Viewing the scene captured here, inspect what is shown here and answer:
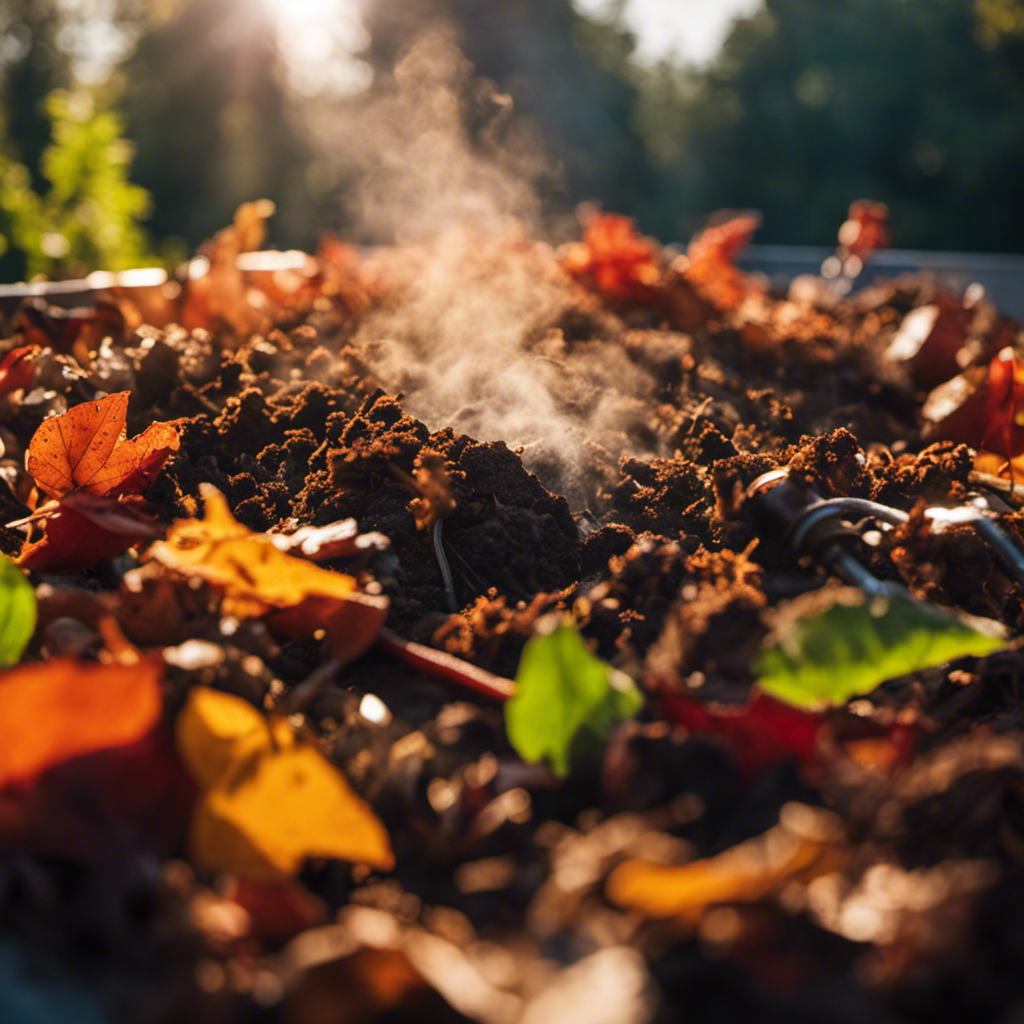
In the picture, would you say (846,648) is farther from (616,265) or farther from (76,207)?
(76,207)

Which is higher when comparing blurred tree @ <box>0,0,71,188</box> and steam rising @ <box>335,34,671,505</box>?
blurred tree @ <box>0,0,71,188</box>

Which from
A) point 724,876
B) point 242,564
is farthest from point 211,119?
point 724,876

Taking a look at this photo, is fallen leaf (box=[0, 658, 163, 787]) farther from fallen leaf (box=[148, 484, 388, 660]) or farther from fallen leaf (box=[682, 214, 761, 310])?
fallen leaf (box=[682, 214, 761, 310])

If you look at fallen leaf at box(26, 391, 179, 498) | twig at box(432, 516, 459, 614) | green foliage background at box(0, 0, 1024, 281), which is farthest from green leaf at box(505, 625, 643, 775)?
green foliage background at box(0, 0, 1024, 281)

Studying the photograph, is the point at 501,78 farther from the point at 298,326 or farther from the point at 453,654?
the point at 453,654

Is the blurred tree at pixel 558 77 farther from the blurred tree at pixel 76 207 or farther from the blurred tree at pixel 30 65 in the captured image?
the blurred tree at pixel 76 207

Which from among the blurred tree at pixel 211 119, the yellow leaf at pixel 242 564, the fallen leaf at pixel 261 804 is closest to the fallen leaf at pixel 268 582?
the yellow leaf at pixel 242 564

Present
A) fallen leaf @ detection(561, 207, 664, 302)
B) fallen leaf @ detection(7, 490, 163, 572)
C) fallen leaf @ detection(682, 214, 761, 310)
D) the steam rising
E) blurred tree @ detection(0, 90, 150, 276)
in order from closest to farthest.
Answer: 1. fallen leaf @ detection(7, 490, 163, 572)
2. the steam rising
3. fallen leaf @ detection(561, 207, 664, 302)
4. fallen leaf @ detection(682, 214, 761, 310)
5. blurred tree @ detection(0, 90, 150, 276)
